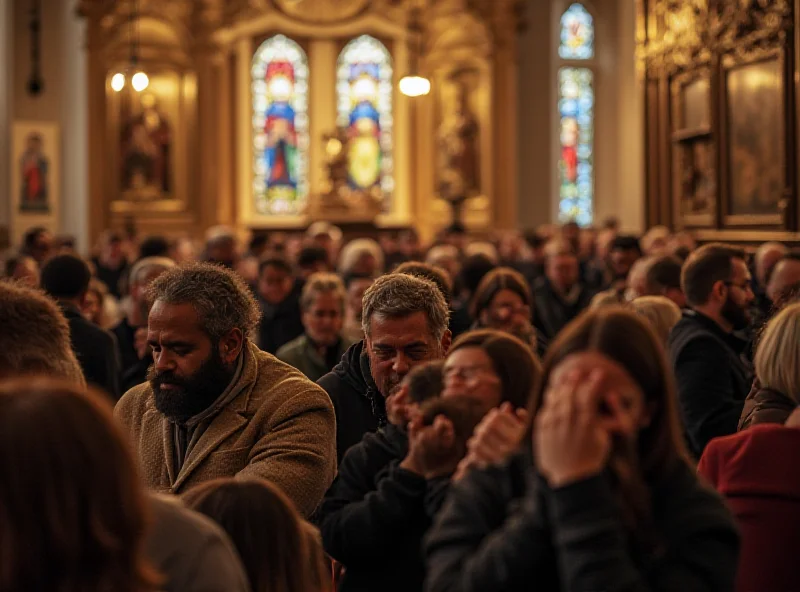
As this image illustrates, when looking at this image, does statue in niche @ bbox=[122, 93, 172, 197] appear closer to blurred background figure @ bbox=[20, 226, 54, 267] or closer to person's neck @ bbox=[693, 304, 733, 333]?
blurred background figure @ bbox=[20, 226, 54, 267]

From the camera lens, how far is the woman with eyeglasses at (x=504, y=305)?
788 centimetres

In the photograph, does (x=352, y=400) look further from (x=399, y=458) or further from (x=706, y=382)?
(x=706, y=382)

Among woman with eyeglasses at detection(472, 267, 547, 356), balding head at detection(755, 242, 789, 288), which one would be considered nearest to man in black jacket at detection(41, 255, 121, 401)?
woman with eyeglasses at detection(472, 267, 547, 356)

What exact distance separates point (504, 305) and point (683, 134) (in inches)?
425

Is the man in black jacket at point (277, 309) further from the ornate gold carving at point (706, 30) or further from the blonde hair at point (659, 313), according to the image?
the ornate gold carving at point (706, 30)

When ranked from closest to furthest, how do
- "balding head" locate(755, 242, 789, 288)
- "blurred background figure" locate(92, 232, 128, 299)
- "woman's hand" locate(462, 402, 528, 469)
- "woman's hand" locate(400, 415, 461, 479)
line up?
"woman's hand" locate(462, 402, 528, 469) → "woman's hand" locate(400, 415, 461, 479) → "balding head" locate(755, 242, 789, 288) → "blurred background figure" locate(92, 232, 128, 299)

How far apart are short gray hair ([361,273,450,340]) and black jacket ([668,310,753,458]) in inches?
68.6

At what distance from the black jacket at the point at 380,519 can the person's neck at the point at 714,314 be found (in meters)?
3.48

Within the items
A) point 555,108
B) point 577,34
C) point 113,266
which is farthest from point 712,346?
point 577,34

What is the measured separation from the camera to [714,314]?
6.85 meters

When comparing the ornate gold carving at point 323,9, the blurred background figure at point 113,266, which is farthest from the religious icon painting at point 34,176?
the blurred background figure at point 113,266

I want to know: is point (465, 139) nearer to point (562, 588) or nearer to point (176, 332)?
point (176, 332)

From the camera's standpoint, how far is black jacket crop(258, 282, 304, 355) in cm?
1041

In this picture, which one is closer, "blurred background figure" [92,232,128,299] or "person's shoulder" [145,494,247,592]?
"person's shoulder" [145,494,247,592]
